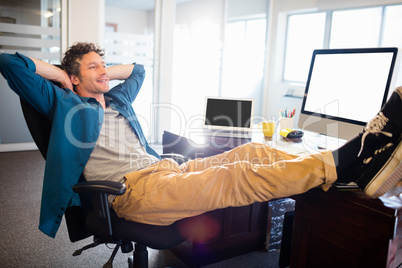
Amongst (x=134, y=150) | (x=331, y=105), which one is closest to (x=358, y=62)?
(x=331, y=105)

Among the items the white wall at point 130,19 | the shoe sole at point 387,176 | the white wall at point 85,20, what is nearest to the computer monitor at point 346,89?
the shoe sole at point 387,176

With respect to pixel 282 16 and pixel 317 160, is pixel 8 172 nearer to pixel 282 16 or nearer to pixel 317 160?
pixel 317 160

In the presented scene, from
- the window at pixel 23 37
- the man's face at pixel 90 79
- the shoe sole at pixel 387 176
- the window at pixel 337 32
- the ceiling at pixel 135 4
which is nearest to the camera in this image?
the shoe sole at pixel 387 176

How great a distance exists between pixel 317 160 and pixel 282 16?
15.8 ft

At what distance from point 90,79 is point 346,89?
54.2 inches

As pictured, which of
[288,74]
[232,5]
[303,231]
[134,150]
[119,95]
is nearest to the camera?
[303,231]

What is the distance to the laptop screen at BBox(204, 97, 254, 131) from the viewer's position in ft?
7.65

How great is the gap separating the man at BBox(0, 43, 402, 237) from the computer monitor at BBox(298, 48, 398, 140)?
545 millimetres

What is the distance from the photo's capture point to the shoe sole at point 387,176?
117 centimetres

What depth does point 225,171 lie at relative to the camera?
1.41 m

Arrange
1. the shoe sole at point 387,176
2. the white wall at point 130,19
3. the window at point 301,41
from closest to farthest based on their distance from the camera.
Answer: the shoe sole at point 387,176 < the white wall at point 130,19 < the window at point 301,41

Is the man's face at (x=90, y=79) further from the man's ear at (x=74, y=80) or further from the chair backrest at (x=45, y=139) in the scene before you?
the chair backrest at (x=45, y=139)

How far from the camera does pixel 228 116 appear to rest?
92.8 inches

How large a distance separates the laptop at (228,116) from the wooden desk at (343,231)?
87 cm
